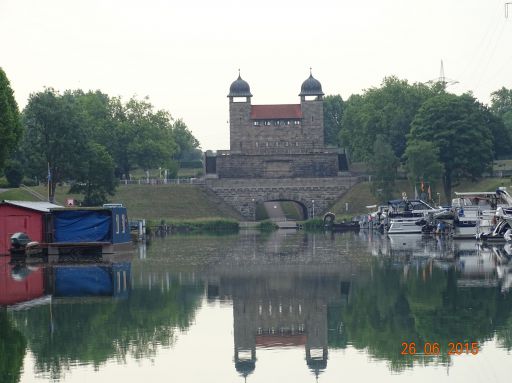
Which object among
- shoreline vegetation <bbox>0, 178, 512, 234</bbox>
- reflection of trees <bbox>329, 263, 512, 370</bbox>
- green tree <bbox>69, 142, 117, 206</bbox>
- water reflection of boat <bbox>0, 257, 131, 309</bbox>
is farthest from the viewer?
shoreline vegetation <bbox>0, 178, 512, 234</bbox>

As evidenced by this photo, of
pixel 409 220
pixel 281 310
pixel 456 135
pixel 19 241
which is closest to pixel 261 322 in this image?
pixel 281 310

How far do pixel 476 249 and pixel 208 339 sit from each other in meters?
36.8

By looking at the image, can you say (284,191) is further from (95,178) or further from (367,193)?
(95,178)

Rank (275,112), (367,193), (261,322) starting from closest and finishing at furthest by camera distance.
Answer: (261,322) → (367,193) → (275,112)

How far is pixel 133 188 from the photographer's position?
125 m

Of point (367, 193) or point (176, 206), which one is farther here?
point (367, 193)

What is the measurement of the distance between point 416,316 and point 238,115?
359ft

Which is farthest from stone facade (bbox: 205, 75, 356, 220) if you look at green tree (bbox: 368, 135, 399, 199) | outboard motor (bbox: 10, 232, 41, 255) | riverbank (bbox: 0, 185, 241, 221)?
outboard motor (bbox: 10, 232, 41, 255)

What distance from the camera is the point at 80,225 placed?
202 ft

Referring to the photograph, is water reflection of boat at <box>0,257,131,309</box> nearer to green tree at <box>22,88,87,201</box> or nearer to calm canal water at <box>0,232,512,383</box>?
calm canal water at <box>0,232,512,383</box>

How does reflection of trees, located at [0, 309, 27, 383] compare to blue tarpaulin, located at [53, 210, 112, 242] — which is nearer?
reflection of trees, located at [0, 309, 27, 383]

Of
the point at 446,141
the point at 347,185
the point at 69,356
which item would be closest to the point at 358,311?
the point at 69,356

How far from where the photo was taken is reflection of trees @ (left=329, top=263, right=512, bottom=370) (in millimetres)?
24203

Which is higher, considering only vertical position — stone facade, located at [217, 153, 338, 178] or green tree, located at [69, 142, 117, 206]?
stone facade, located at [217, 153, 338, 178]
